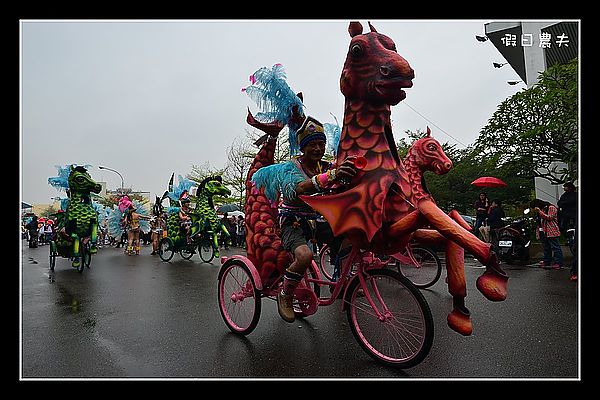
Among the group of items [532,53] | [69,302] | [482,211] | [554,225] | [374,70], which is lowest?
[69,302]

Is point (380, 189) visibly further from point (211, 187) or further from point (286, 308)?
point (211, 187)

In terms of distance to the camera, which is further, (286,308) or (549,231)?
(549,231)

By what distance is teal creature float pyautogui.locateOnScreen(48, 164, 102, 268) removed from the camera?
1032cm

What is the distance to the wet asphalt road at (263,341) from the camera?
3.72m

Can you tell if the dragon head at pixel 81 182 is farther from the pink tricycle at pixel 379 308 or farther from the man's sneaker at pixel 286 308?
the man's sneaker at pixel 286 308

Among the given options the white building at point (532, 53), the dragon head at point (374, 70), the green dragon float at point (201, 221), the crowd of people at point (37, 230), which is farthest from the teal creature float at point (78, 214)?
the crowd of people at point (37, 230)

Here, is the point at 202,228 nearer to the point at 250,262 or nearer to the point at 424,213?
the point at 250,262

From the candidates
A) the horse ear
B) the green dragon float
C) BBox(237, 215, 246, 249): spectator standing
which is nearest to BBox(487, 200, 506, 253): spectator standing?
the green dragon float

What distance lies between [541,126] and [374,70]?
8.60 meters

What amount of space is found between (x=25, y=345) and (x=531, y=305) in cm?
595

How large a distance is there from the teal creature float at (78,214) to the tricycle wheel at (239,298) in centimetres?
660

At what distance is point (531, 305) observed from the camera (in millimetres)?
5961

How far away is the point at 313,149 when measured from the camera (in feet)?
14.2

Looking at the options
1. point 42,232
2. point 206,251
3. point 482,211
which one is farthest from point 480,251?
point 42,232
